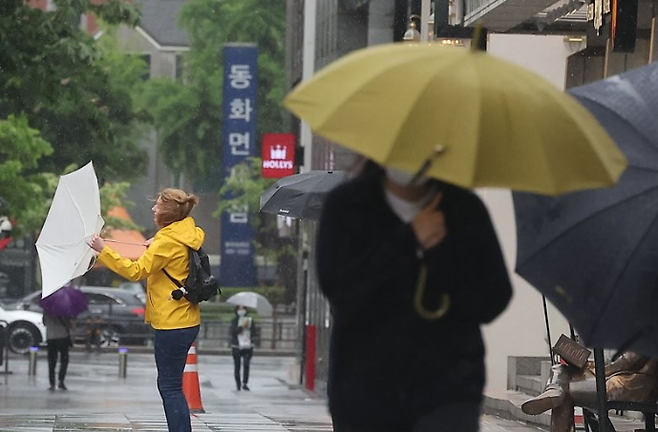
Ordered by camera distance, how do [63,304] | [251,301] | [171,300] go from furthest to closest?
1. [251,301]
2. [63,304]
3. [171,300]

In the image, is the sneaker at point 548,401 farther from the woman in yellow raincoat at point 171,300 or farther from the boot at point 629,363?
the woman in yellow raincoat at point 171,300

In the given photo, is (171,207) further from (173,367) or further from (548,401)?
(548,401)

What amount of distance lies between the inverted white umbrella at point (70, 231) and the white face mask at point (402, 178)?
18.3 ft

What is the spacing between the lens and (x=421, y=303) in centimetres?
448

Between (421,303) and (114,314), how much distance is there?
3917cm

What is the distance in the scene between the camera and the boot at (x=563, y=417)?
29.3ft

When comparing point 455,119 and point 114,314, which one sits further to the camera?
point 114,314

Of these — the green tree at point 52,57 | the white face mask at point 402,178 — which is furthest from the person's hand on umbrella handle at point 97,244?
the green tree at point 52,57

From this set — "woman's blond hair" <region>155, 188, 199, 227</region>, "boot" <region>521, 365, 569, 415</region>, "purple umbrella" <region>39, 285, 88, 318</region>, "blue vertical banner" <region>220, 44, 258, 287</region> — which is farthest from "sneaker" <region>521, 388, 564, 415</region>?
"blue vertical banner" <region>220, 44, 258, 287</region>

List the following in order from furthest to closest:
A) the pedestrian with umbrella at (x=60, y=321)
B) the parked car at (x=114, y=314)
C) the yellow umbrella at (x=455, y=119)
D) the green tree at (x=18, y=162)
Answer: the parked car at (x=114, y=314), the green tree at (x=18, y=162), the pedestrian with umbrella at (x=60, y=321), the yellow umbrella at (x=455, y=119)

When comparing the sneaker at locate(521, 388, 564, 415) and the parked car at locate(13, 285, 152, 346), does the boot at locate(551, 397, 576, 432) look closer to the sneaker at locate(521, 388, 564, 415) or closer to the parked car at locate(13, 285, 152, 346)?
the sneaker at locate(521, 388, 564, 415)

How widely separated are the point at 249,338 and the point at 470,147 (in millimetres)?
24732

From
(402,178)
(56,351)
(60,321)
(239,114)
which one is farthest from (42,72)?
(239,114)

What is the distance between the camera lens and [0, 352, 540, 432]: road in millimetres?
13977
